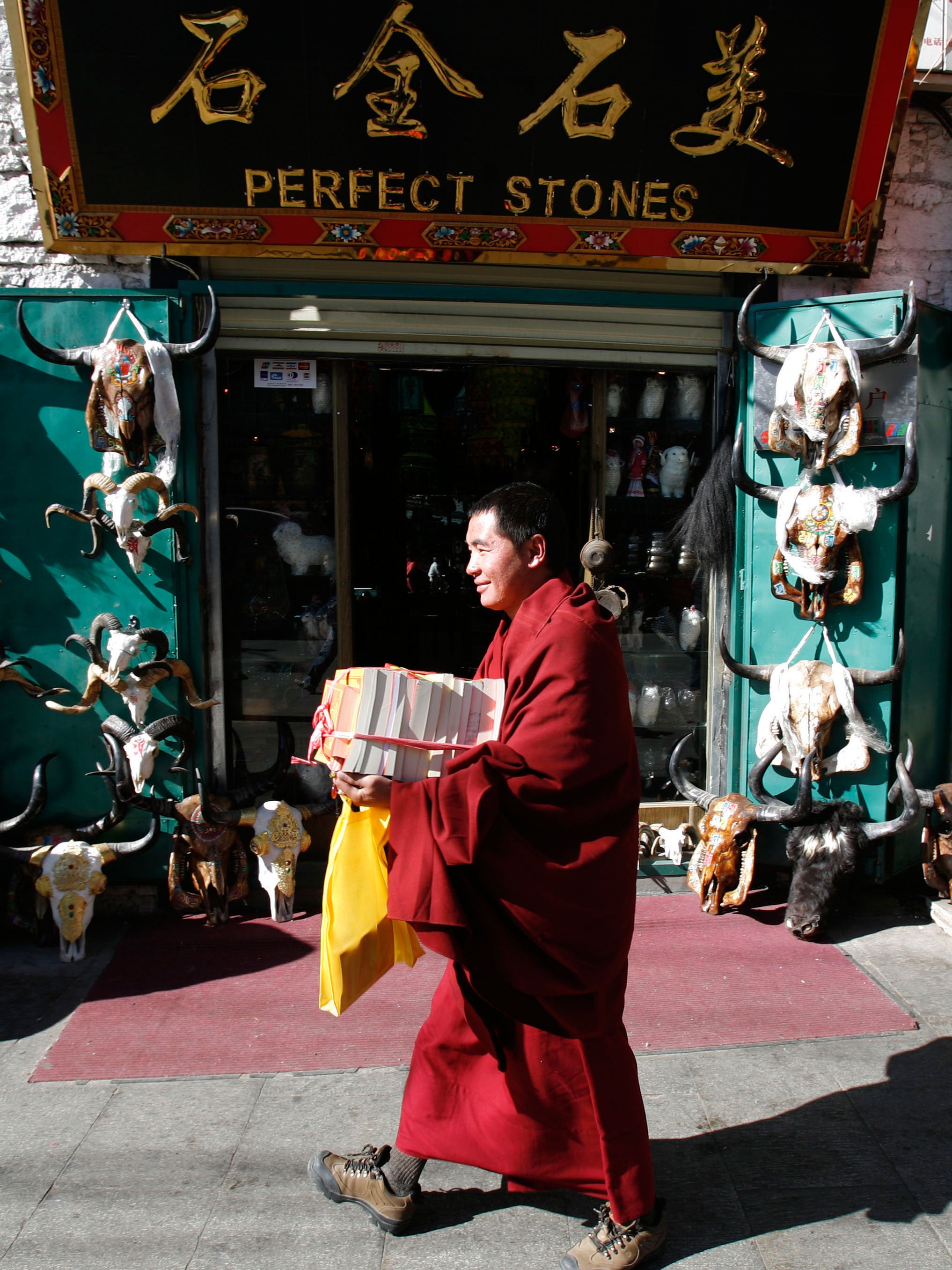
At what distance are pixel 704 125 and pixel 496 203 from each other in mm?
1072

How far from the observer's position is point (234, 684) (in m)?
5.13

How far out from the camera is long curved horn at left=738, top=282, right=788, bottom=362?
4.65m

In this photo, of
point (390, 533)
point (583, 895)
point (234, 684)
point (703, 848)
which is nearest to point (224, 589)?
point (234, 684)

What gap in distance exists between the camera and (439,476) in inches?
230

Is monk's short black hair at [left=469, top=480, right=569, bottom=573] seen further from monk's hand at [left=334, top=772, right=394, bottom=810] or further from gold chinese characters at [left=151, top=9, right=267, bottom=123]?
A: gold chinese characters at [left=151, top=9, right=267, bottom=123]

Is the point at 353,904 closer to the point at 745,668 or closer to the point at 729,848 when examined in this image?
the point at 729,848

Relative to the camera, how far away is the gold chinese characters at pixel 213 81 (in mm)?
4090

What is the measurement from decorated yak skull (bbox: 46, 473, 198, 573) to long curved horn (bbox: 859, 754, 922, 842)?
3.64m

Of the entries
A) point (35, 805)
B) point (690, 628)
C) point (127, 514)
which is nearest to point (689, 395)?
point (690, 628)

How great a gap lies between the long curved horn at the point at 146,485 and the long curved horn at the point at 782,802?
323 centimetres

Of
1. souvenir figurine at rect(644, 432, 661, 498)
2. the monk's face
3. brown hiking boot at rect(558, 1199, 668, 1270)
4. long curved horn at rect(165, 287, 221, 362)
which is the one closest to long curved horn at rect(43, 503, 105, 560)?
long curved horn at rect(165, 287, 221, 362)

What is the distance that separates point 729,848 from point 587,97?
12.3 feet

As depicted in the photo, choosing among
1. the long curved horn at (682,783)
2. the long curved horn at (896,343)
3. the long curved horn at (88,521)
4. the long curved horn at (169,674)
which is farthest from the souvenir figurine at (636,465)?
the long curved horn at (88,521)

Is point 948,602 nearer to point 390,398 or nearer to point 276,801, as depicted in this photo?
point 390,398
